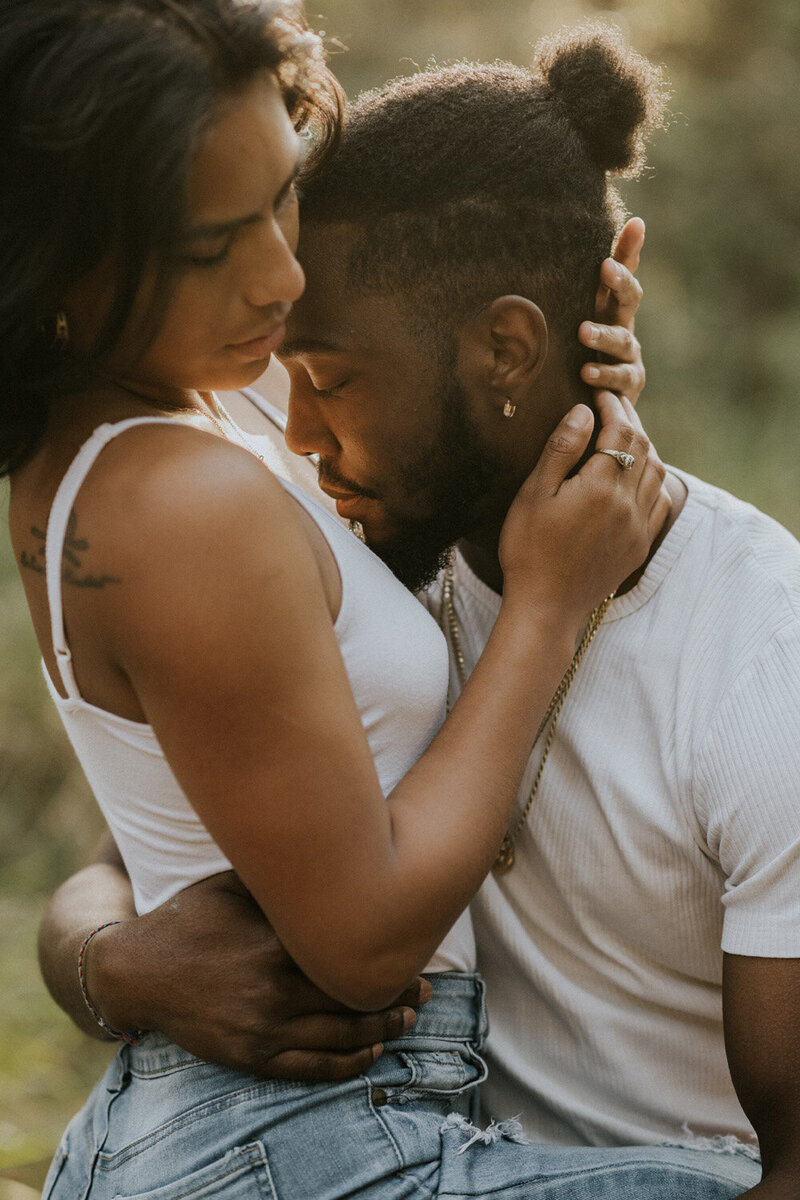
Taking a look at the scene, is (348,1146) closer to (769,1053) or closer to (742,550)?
(769,1053)

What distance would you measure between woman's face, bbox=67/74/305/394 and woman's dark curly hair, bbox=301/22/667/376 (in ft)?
1.21

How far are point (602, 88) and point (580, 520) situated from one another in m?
0.80

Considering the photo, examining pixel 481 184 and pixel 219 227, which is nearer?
pixel 219 227

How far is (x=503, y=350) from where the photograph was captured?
78.3 inches

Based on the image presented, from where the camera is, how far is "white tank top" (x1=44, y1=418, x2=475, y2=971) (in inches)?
58.9

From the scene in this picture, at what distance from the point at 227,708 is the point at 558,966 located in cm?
103

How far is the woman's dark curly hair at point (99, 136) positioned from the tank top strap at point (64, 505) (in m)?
→ 0.09

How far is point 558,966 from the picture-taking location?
2084 mm

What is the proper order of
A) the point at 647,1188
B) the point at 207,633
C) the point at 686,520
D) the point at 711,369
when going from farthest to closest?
the point at 711,369 → the point at 686,520 → the point at 647,1188 → the point at 207,633

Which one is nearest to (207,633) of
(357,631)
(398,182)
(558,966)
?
(357,631)

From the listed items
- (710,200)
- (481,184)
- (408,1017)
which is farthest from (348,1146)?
(710,200)

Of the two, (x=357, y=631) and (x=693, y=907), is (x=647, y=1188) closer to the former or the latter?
(x=693, y=907)

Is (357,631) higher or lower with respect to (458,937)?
higher

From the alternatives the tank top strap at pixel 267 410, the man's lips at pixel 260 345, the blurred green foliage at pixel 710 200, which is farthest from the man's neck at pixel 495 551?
the blurred green foliage at pixel 710 200
